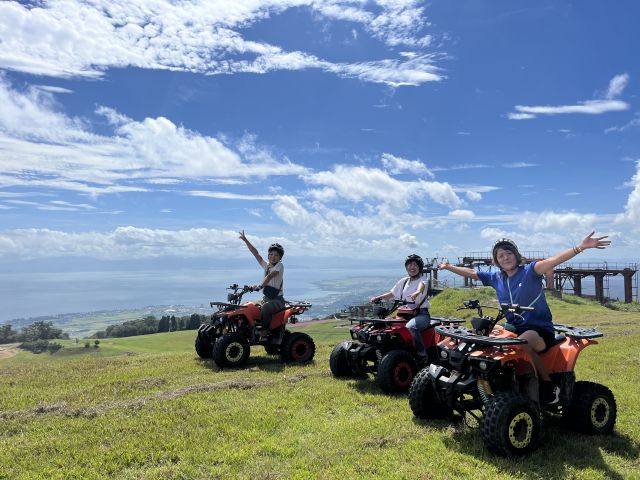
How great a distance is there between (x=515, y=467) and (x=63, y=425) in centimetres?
627

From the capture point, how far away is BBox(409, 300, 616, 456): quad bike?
5715 millimetres

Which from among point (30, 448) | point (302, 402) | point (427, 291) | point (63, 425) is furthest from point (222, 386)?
point (427, 291)

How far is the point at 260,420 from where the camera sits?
280 inches

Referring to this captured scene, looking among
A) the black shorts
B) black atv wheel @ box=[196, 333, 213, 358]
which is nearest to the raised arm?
the black shorts

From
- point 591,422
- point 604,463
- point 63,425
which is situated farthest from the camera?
point 63,425

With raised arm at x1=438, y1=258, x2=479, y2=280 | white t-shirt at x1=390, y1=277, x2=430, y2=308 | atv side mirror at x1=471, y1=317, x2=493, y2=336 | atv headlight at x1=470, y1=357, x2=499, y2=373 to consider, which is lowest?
atv headlight at x1=470, y1=357, x2=499, y2=373

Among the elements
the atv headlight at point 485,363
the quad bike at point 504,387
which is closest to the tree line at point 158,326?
the quad bike at point 504,387

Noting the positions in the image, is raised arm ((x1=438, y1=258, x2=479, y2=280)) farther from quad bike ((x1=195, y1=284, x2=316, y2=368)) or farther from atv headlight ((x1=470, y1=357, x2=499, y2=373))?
quad bike ((x1=195, y1=284, x2=316, y2=368))

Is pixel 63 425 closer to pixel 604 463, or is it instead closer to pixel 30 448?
pixel 30 448

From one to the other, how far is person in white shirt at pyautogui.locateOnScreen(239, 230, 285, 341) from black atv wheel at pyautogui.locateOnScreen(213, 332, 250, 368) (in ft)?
2.45

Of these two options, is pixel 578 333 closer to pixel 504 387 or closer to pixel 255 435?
pixel 504 387

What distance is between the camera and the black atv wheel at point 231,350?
36.2 ft

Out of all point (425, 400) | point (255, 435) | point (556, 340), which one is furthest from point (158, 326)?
point (556, 340)

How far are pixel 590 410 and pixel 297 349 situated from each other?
7.09 m
